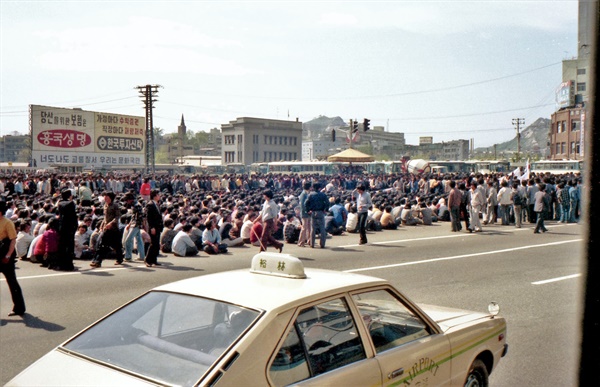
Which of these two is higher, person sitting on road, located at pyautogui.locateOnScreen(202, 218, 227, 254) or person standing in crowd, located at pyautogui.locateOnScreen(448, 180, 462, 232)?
person standing in crowd, located at pyautogui.locateOnScreen(448, 180, 462, 232)

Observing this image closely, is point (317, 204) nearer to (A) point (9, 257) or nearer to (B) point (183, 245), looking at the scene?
(B) point (183, 245)

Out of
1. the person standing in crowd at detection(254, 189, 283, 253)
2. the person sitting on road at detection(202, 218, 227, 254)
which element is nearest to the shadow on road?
the person sitting on road at detection(202, 218, 227, 254)

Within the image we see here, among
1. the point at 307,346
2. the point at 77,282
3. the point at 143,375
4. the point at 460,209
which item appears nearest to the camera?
the point at 143,375

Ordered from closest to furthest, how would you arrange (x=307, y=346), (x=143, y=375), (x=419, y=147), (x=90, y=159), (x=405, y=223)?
1. (x=143, y=375)
2. (x=307, y=346)
3. (x=405, y=223)
4. (x=90, y=159)
5. (x=419, y=147)

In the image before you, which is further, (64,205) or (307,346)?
(64,205)

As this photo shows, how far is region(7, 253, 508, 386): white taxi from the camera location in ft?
9.99

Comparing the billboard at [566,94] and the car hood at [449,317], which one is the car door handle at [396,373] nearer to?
the car hood at [449,317]

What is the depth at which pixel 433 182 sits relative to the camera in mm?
31062

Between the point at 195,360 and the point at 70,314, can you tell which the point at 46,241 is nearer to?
the point at 70,314

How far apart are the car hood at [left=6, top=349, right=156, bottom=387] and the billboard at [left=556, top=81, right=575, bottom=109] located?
96.5 meters

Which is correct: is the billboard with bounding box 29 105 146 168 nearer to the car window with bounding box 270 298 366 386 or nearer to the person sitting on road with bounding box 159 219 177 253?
the person sitting on road with bounding box 159 219 177 253

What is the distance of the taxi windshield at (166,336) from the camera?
3.08 meters

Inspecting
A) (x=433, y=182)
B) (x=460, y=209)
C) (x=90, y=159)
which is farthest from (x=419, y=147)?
(x=460, y=209)

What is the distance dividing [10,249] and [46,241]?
443 cm
